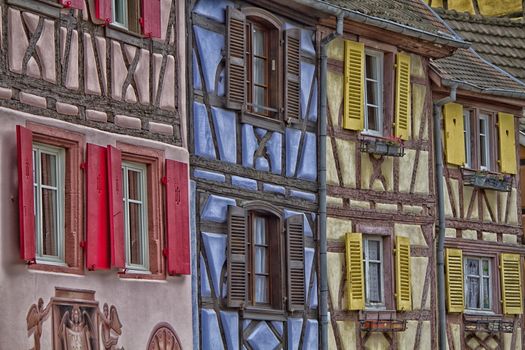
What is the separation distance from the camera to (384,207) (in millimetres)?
26641

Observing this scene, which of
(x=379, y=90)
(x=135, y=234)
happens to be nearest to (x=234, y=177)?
(x=135, y=234)

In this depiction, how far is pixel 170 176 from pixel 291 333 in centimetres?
369

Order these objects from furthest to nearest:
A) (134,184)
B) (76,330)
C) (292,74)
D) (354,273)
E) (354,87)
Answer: (354,87) → (354,273) → (292,74) → (134,184) → (76,330)

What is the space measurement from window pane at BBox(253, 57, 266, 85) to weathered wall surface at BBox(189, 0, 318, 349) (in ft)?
1.96

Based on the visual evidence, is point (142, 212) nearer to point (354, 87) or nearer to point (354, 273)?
point (354, 273)

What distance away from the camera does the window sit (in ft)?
94.9

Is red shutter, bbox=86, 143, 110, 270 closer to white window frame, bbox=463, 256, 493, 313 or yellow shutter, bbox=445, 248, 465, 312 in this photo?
yellow shutter, bbox=445, 248, 465, 312

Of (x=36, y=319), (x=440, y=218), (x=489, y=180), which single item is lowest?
(x=36, y=319)

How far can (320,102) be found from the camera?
25.4 m

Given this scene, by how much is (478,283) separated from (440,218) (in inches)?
66.6

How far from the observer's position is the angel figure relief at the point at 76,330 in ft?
63.1

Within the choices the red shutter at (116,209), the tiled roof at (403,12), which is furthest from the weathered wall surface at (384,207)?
the red shutter at (116,209)

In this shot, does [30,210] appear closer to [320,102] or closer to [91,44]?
[91,44]

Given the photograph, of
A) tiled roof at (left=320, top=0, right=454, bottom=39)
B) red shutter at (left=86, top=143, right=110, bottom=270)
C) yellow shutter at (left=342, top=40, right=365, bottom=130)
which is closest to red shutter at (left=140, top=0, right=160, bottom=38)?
red shutter at (left=86, top=143, right=110, bottom=270)
